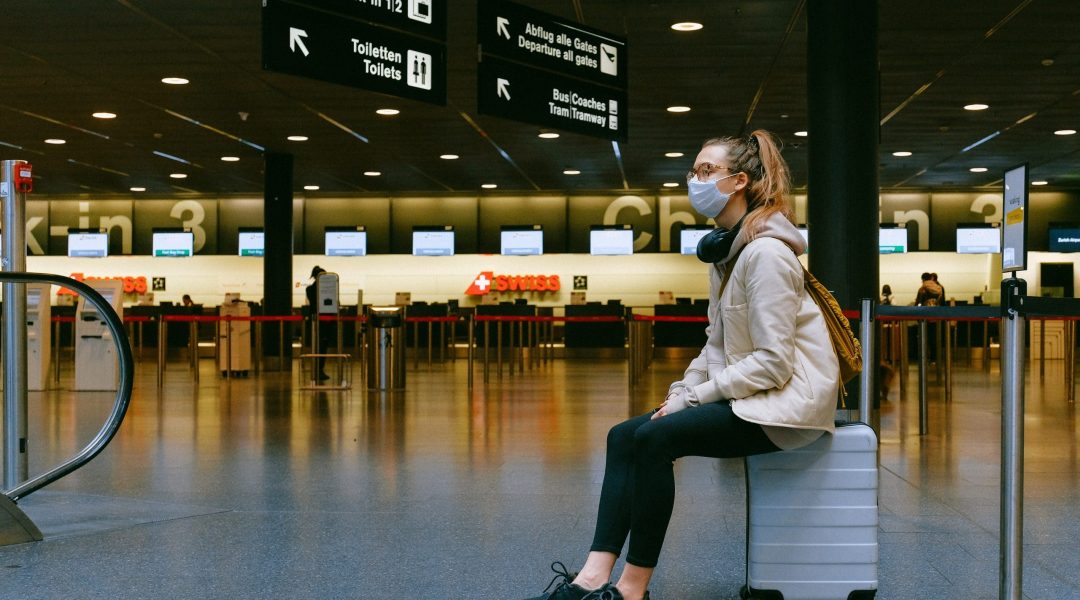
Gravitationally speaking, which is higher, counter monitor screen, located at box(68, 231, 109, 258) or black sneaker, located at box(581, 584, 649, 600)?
counter monitor screen, located at box(68, 231, 109, 258)

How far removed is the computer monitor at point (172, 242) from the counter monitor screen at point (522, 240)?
24.1 feet

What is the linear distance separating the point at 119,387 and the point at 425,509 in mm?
1382

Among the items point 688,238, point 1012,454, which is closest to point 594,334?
point 688,238

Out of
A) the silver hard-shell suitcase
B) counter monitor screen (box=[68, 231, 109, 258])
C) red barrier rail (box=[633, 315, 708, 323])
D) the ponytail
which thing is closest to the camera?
the silver hard-shell suitcase

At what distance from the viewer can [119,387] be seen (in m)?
4.37

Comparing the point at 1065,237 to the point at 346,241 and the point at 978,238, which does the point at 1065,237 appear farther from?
the point at 346,241

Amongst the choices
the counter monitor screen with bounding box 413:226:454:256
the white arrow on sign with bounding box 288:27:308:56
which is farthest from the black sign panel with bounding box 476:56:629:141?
the counter monitor screen with bounding box 413:226:454:256

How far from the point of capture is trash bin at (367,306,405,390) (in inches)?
473

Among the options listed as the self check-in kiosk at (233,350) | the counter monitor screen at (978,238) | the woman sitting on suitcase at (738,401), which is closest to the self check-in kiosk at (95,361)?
the self check-in kiosk at (233,350)

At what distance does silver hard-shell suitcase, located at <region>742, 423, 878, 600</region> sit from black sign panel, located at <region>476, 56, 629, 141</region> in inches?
176

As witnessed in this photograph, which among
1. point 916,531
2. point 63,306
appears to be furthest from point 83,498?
point 63,306

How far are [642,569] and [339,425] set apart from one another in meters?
5.62

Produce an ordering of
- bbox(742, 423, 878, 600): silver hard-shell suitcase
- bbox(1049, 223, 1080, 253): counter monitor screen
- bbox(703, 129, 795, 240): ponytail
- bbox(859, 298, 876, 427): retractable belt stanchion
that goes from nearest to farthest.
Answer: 1. bbox(742, 423, 878, 600): silver hard-shell suitcase
2. bbox(703, 129, 795, 240): ponytail
3. bbox(859, 298, 876, 427): retractable belt stanchion
4. bbox(1049, 223, 1080, 253): counter monitor screen

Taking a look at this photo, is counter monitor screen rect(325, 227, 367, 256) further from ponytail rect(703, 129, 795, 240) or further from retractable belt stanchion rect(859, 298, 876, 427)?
ponytail rect(703, 129, 795, 240)
